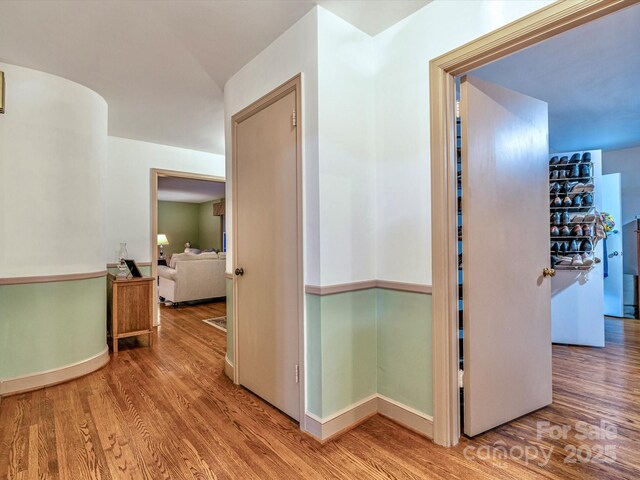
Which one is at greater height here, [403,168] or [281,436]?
[403,168]

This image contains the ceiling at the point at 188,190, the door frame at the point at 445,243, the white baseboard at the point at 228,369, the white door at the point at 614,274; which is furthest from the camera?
the ceiling at the point at 188,190

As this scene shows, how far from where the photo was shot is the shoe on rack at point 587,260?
342 cm

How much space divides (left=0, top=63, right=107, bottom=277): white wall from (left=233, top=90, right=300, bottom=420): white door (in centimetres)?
138

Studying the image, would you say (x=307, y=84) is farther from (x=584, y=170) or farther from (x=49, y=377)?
(x=584, y=170)

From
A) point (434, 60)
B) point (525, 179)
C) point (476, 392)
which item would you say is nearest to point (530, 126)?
point (525, 179)

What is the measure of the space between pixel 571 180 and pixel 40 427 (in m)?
4.89

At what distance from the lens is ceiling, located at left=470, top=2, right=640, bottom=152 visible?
6.93 ft

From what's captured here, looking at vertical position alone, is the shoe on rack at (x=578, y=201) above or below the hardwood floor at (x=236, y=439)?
above

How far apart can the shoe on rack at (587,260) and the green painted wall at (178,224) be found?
33.4 feet

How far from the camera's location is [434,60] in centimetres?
180

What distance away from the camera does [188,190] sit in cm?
874

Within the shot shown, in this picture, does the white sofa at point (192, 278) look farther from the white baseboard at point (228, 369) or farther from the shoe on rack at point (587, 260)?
the shoe on rack at point (587, 260)

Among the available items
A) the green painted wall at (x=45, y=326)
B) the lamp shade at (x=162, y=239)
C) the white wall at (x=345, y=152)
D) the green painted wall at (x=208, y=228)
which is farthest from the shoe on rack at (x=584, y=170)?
the lamp shade at (x=162, y=239)

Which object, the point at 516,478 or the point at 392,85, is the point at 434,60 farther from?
the point at 516,478
